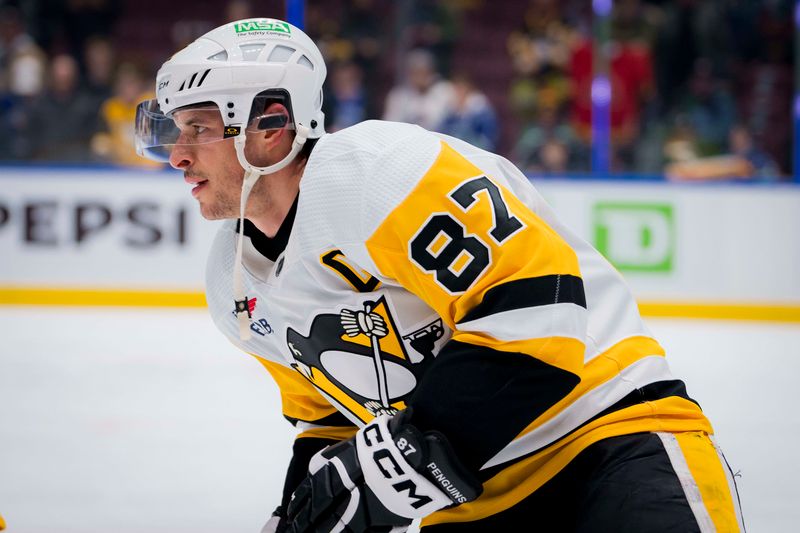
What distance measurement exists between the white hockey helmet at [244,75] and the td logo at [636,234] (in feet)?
15.5

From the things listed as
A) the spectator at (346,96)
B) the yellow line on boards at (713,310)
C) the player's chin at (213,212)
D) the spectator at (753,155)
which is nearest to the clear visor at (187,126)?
the player's chin at (213,212)

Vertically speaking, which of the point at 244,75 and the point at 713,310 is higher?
the point at 244,75

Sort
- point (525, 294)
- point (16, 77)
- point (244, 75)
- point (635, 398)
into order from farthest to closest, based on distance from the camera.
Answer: point (16, 77), point (244, 75), point (635, 398), point (525, 294)

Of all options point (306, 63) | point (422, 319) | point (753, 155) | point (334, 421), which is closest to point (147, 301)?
point (753, 155)

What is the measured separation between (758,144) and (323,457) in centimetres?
581

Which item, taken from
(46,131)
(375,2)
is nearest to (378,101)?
(375,2)

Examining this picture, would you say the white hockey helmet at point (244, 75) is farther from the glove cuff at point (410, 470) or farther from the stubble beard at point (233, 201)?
the glove cuff at point (410, 470)

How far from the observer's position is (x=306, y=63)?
Answer: 171cm

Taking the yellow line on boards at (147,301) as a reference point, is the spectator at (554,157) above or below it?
above

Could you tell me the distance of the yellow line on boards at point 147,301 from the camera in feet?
20.5

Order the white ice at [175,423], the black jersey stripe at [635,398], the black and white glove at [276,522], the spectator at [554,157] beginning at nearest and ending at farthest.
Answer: the black jersey stripe at [635,398] → the black and white glove at [276,522] → the white ice at [175,423] → the spectator at [554,157]

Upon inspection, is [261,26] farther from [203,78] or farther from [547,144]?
[547,144]


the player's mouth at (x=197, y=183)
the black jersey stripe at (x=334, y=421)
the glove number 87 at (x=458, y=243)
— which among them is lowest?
the black jersey stripe at (x=334, y=421)

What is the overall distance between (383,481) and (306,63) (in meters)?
0.71
